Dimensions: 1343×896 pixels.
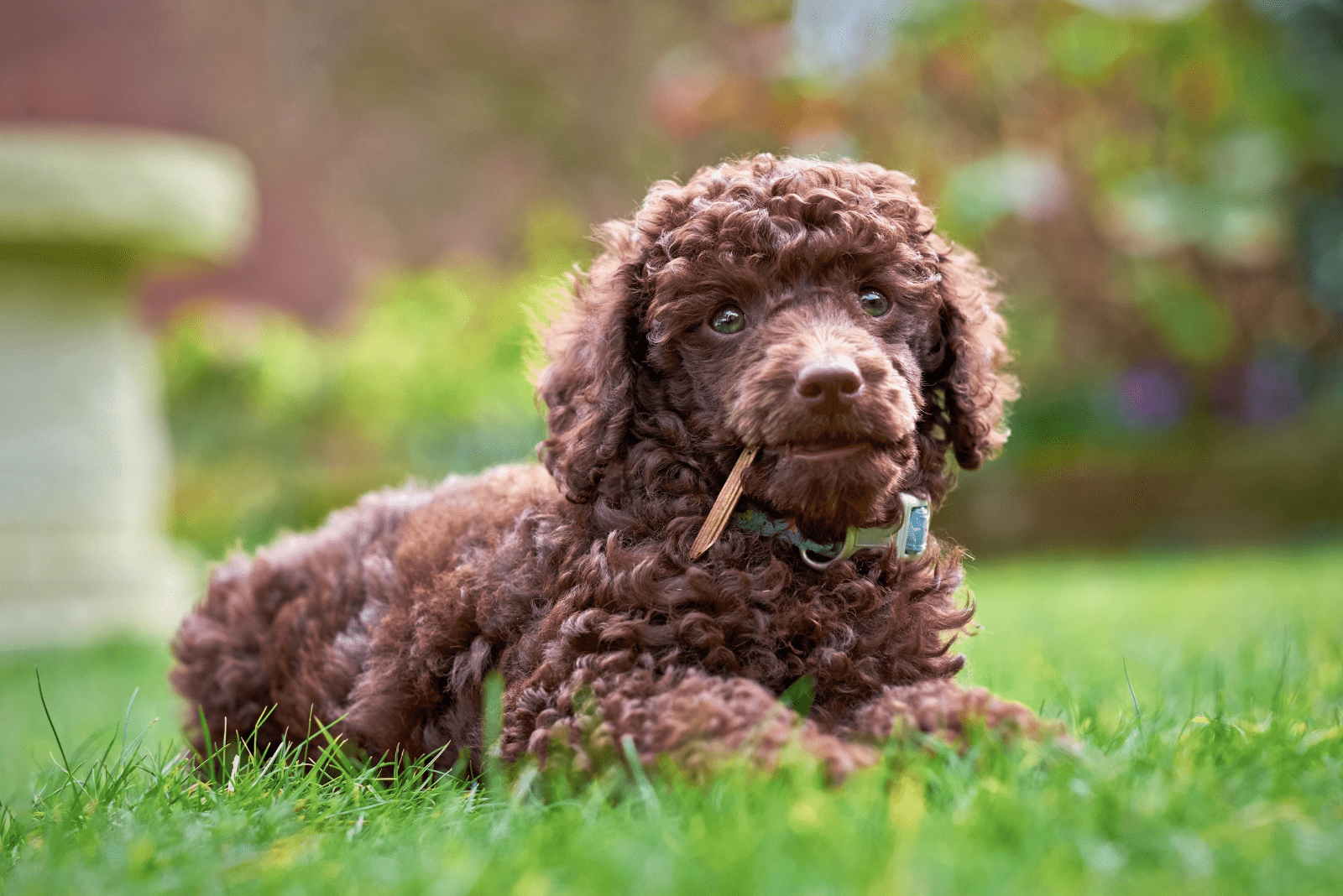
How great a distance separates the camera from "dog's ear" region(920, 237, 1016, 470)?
2904 millimetres

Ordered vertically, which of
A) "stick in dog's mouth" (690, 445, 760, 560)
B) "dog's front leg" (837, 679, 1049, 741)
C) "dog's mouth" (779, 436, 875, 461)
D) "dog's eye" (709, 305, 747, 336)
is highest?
"dog's eye" (709, 305, 747, 336)

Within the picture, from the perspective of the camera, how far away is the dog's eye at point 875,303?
269 centimetres

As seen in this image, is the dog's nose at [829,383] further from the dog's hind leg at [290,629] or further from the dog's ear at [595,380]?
the dog's hind leg at [290,629]

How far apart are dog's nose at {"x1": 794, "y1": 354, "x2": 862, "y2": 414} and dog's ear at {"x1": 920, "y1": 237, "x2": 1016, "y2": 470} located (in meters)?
0.59

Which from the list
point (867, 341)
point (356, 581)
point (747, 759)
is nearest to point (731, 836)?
point (747, 759)

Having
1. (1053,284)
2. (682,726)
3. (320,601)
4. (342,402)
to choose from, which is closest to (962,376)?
(682,726)

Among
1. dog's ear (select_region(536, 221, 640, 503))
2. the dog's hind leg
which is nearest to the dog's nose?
dog's ear (select_region(536, 221, 640, 503))

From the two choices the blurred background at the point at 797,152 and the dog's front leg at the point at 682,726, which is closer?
the dog's front leg at the point at 682,726

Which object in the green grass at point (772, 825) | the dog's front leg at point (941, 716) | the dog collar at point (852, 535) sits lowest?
the green grass at point (772, 825)

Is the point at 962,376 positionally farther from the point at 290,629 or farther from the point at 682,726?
the point at 290,629

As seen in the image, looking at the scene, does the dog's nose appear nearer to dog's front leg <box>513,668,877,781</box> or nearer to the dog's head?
the dog's head

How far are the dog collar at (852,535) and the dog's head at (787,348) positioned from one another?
0.12 ft

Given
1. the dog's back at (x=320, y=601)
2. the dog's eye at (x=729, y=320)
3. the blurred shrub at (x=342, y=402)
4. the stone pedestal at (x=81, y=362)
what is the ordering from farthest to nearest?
1. the blurred shrub at (x=342, y=402)
2. the stone pedestal at (x=81, y=362)
3. the dog's back at (x=320, y=601)
4. the dog's eye at (x=729, y=320)

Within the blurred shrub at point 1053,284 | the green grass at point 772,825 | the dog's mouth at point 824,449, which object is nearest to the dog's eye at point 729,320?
the dog's mouth at point 824,449
